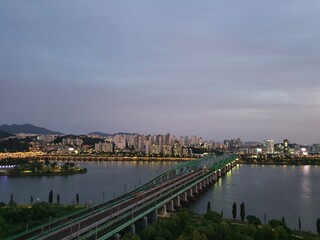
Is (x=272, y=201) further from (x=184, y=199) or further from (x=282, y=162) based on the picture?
(x=282, y=162)

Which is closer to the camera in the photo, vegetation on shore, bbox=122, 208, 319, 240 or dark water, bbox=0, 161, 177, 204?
vegetation on shore, bbox=122, 208, 319, 240

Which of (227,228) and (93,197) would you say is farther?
(93,197)

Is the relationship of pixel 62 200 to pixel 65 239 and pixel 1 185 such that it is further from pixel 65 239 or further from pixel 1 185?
pixel 65 239

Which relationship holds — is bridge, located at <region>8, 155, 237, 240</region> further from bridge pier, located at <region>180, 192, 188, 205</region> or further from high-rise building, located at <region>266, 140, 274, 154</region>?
high-rise building, located at <region>266, 140, 274, 154</region>

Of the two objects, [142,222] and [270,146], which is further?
[270,146]

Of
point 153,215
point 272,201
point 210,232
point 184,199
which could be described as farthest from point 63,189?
point 210,232

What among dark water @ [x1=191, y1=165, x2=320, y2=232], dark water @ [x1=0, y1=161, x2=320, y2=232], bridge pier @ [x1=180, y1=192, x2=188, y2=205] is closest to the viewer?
dark water @ [x1=191, y1=165, x2=320, y2=232]

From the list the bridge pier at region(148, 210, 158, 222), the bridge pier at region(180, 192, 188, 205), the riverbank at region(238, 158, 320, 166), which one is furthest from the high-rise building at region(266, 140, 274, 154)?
the bridge pier at region(148, 210, 158, 222)

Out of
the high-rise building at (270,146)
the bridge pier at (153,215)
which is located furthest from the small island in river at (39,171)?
the high-rise building at (270,146)

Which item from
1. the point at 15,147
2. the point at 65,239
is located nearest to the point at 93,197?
the point at 65,239

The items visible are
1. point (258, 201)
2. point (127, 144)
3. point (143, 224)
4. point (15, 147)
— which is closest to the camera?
point (143, 224)

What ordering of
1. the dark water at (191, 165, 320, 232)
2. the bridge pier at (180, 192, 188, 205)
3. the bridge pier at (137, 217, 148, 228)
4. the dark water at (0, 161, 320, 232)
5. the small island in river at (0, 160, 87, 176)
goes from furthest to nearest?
the small island in river at (0, 160, 87, 176), the bridge pier at (180, 192, 188, 205), the dark water at (0, 161, 320, 232), the dark water at (191, 165, 320, 232), the bridge pier at (137, 217, 148, 228)
